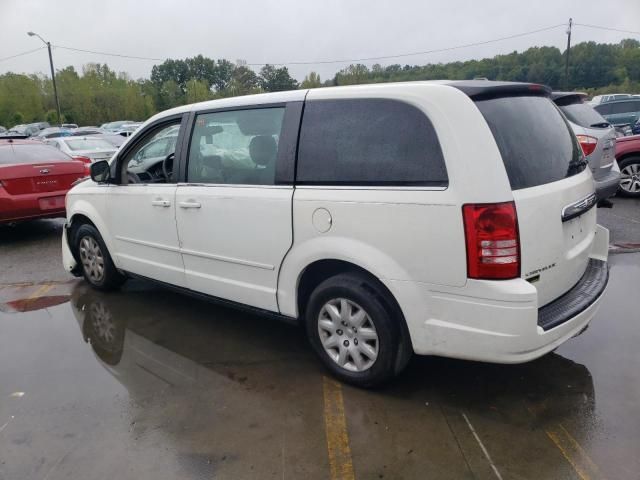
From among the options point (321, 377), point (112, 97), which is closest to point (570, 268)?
point (321, 377)

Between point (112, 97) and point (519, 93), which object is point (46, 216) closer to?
point (519, 93)

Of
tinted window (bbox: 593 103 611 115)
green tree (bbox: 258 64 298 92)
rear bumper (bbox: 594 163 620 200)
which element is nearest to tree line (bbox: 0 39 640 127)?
green tree (bbox: 258 64 298 92)

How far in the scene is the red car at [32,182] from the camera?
7.45 metres

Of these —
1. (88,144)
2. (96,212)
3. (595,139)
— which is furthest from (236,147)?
(88,144)

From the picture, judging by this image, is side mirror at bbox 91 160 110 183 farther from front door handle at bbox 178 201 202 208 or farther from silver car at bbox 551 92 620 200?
silver car at bbox 551 92 620 200

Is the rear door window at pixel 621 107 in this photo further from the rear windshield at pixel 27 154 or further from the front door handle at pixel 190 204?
the front door handle at pixel 190 204

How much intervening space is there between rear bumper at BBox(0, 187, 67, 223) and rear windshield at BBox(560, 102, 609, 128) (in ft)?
24.3

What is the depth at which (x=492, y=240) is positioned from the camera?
8.74 feet

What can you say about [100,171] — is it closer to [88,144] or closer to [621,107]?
[88,144]

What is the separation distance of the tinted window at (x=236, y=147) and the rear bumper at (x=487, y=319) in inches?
50.8

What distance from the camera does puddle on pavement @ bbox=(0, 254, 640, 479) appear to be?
2.68m

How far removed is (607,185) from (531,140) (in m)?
4.41

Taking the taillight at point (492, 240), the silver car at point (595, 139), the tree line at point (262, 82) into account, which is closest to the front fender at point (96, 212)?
the taillight at point (492, 240)

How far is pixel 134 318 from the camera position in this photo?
4.71m
